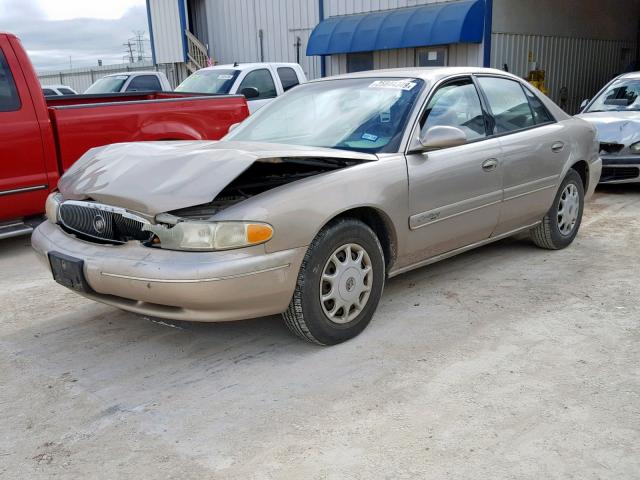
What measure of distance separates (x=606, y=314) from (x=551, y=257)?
135 centimetres

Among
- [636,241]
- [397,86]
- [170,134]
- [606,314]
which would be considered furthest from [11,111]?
[636,241]

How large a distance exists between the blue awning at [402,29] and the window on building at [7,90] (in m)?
10.5

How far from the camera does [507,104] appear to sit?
16.5 feet

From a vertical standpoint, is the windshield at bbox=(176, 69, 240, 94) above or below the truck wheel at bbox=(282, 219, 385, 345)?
above

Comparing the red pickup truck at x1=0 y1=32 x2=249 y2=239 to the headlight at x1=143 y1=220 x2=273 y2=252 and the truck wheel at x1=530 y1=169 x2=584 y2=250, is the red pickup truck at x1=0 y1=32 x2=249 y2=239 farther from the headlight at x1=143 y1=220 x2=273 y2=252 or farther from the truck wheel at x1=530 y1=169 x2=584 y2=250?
the truck wheel at x1=530 y1=169 x2=584 y2=250

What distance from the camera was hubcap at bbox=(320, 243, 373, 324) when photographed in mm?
3590

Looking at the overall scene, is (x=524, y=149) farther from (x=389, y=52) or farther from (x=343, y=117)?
(x=389, y=52)

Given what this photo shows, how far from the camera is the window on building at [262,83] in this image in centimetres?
1148

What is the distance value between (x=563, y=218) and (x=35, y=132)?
4.77 m

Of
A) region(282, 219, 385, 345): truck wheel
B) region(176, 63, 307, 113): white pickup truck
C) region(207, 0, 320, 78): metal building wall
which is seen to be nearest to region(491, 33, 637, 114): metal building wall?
region(176, 63, 307, 113): white pickup truck

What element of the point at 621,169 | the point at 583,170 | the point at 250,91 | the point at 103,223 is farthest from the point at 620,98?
the point at 103,223

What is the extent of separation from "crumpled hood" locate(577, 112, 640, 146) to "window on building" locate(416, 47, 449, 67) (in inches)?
285

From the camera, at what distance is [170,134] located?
6.78 metres

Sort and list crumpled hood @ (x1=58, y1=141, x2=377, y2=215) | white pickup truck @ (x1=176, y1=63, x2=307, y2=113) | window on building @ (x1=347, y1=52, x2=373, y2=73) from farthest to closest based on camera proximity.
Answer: window on building @ (x1=347, y1=52, x2=373, y2=73) < white pickup truck @ (x1=176, y1=63, x2=307, y2=113) < crumpled hood @ (x1=58, y1=141, x2=377, y2=215)
